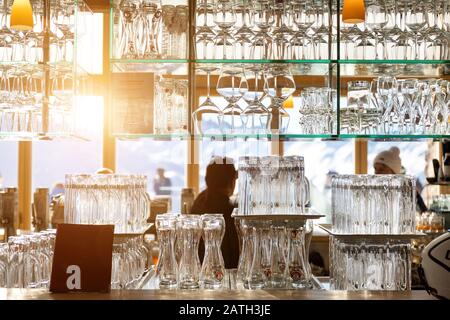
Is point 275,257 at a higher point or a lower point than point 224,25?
lower

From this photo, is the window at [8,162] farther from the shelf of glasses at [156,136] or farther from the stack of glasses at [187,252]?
the stack of glasses at [187,252]

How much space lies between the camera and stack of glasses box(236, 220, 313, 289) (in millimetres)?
2576

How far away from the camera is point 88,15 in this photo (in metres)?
3.52

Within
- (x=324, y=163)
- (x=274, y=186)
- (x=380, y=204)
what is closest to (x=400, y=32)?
(x=380, y=204)

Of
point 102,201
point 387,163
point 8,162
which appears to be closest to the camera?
point 102,201

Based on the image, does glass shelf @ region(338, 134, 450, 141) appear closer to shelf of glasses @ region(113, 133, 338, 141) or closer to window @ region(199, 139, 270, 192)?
shelf of glasses @ region(113, 133, 338, 141)

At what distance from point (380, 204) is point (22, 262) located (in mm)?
1457

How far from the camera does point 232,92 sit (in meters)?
2.87

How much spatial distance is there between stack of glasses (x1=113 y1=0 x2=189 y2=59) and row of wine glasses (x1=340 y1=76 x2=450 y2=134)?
2.71ft

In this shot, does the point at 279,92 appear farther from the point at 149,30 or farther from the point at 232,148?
the point at 149,30

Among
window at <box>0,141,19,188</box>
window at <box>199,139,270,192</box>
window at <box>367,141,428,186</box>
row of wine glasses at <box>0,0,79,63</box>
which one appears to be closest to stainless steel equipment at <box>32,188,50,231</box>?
window at <box>0,141,19,188</box>
